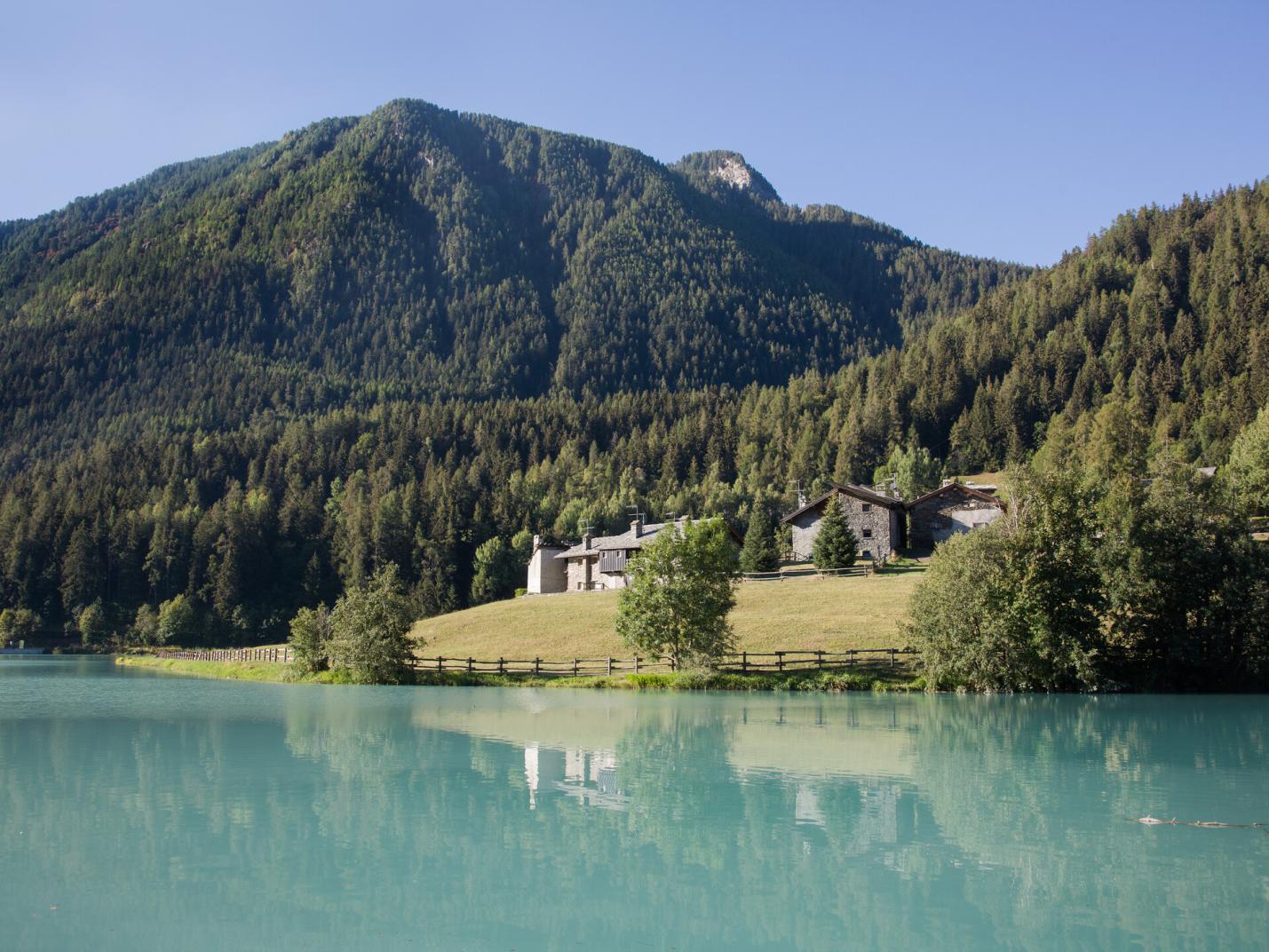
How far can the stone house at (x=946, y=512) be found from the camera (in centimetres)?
9925

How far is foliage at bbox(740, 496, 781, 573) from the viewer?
307 feet

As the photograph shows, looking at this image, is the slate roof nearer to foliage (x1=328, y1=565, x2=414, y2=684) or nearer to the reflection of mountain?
foliage (x1=328, y1=565, x2=414, y2=684)

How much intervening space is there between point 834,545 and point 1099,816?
222ft

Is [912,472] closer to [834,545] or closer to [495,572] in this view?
[834,545]

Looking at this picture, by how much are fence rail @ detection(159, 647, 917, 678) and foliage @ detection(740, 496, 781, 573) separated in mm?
29063

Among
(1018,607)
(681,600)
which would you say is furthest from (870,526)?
(1018,607)

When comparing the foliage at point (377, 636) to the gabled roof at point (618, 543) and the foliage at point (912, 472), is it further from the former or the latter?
the foliage at point (912, 472)

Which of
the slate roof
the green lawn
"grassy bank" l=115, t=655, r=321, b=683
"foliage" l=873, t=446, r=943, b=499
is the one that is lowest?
"grassy bank" l=115, t=655, r=321, b=683

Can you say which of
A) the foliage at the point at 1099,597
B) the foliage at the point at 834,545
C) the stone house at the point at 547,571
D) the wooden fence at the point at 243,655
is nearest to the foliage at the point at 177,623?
the wooden fence at the point at 243,655

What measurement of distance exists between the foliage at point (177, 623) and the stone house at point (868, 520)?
8023cm

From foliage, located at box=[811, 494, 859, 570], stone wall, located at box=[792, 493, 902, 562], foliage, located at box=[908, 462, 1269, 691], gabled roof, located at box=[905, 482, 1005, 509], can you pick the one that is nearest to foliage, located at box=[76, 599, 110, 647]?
stone wall, located at box=[792, 493, 902, 562]

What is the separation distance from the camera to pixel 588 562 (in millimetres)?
108188

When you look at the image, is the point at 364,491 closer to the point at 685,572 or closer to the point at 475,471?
the point at 475,471

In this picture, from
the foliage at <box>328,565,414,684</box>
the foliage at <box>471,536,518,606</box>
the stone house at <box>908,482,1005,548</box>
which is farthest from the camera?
the foliage at <box>471,536,518,606</box>
